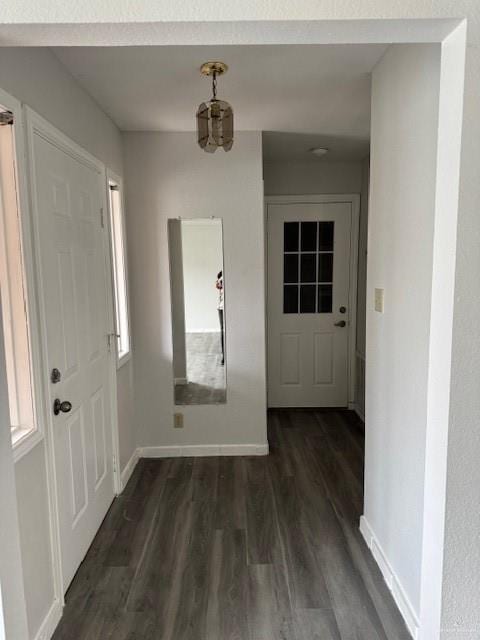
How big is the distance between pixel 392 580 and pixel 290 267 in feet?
9.07

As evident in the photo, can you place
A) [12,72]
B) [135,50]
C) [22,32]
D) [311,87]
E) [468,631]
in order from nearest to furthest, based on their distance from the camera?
[22,32]
[468,631]
[12,72]
[135,50]
[311,87]

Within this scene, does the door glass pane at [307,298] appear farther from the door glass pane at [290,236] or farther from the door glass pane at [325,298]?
the door glass pane at [290,236]

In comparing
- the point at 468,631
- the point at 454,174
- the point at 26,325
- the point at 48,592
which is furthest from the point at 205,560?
the point at 454,174

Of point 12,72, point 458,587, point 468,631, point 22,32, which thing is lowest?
point 468,631

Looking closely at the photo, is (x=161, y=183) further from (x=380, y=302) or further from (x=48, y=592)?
(x=48, y=592)

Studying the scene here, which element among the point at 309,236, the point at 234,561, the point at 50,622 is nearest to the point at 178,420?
the point at 234,561

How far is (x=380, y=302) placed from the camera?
1875mm

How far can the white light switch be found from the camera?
73.0 inches

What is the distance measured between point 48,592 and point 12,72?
1990mm

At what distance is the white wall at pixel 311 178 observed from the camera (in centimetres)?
383

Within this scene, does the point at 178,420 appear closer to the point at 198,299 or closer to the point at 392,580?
the point at 198,299

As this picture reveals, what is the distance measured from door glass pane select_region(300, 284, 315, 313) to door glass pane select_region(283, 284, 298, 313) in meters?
0.06

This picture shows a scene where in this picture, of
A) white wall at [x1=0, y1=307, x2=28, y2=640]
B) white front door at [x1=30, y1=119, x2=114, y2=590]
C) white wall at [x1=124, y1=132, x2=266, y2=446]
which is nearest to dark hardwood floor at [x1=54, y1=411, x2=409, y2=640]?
white front door at [x1=30, y1=119, x2=114, y2=590]

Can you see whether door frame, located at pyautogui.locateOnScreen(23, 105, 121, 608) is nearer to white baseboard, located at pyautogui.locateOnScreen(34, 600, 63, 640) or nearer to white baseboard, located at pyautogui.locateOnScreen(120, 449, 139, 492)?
white baseboard, located at pyautogui.locateOnScreen(34, 600, 63, 640)
